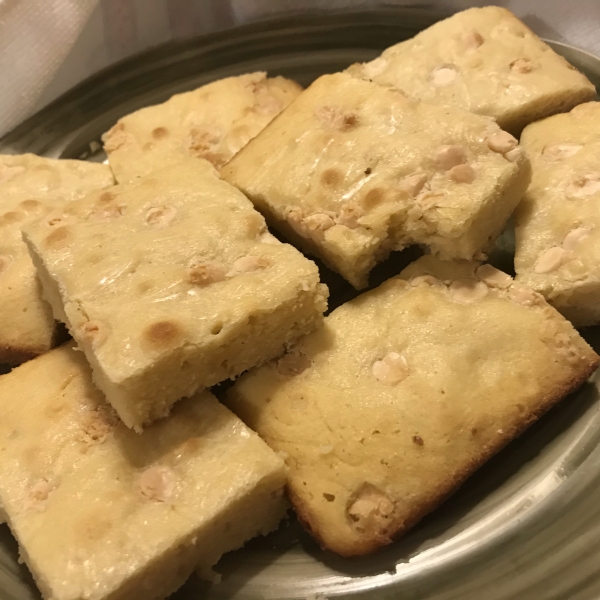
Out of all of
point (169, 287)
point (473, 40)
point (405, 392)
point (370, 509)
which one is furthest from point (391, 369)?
point (473, 40)

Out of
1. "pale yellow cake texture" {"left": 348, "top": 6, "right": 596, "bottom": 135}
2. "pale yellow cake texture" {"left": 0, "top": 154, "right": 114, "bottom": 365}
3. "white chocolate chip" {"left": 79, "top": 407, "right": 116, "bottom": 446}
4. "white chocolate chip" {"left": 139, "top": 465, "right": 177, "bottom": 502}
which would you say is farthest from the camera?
"pale yellow cake texture" {"left": 348, "top": 6, "right": 596, "bottom": 135}

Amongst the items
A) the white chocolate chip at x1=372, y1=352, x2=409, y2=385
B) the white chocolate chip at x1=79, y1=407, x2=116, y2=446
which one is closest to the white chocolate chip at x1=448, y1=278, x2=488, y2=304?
the white chocolate chip at x1=372, y1=352, x2=409, y2=385

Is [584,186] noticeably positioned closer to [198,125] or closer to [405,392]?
[405,392]

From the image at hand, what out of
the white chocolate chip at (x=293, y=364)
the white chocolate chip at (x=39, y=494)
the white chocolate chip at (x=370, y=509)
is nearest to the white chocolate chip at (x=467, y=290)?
the white chocolate chip at (x=293, y=364)

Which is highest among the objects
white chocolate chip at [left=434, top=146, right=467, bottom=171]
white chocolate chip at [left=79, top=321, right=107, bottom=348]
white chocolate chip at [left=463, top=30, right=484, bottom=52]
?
white chocolate chip at [left=463, top=30, right=484, bottom=52]

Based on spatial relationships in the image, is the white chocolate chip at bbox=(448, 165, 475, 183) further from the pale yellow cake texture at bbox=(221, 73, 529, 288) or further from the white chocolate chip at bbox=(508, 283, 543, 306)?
the white chocolate chip at bbox=(508, 283, 543, 306)

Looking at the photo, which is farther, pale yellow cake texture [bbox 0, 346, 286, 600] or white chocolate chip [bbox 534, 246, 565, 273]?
white chocolate chip [bbox 534, 246, 565, 273]

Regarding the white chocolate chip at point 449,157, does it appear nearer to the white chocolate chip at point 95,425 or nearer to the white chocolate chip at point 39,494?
the white chocolate chip at point 95,425

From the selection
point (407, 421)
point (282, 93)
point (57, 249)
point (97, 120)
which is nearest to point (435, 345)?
point (407, 421)
